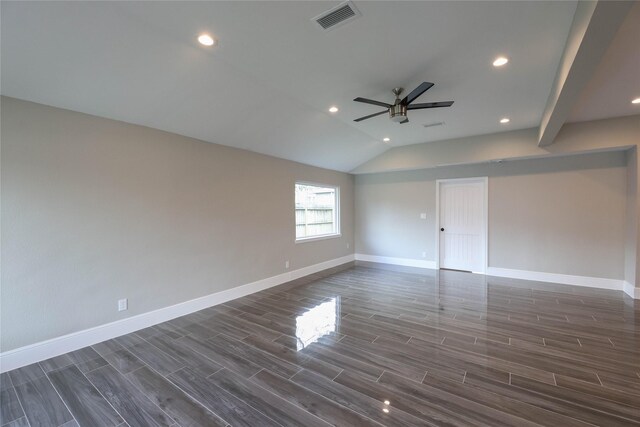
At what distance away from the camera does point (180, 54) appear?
250 centimetres

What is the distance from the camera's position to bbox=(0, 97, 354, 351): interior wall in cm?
250

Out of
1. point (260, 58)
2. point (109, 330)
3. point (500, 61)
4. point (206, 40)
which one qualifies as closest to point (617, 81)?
point (500, 61)

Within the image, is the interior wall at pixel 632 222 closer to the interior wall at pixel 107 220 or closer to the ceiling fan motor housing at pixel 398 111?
the ceiling fan motor housing at pixel 398 111

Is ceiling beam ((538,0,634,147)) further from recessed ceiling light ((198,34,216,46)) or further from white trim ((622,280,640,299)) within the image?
white trim ((622,280,640,299))

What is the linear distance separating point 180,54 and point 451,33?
2458 millimetres

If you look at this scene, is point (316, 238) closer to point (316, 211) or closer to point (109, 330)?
point (316, 211)

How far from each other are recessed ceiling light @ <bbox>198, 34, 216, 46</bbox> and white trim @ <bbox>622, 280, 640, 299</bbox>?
6754mm

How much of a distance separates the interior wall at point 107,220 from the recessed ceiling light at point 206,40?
5.13 feet

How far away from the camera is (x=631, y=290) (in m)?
4.27

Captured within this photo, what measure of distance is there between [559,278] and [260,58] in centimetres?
636

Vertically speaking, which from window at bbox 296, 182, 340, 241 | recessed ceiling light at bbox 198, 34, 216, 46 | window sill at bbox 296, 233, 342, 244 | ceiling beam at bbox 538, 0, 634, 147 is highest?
recessed ceiling light at bbox 198, 34, 216, 46

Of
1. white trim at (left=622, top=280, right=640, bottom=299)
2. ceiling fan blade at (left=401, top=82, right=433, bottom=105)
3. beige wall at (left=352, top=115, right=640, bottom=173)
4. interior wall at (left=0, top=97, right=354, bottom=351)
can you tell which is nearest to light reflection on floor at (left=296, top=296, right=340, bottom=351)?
interior wall at (left=0, top=97, right=354, bottom=351)

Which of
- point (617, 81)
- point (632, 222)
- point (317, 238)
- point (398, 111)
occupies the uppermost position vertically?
point (617, 81)

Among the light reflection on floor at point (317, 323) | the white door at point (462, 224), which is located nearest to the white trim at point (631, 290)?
the white door at point (462, 224)
